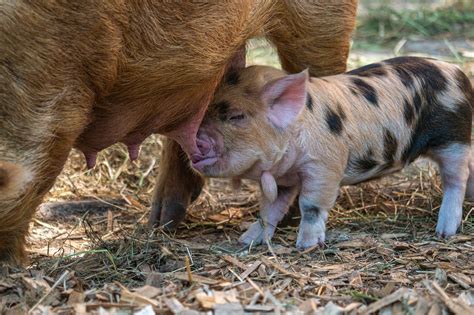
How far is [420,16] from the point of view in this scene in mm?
9445

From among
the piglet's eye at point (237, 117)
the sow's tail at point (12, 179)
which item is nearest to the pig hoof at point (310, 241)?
the piglet's eye at point (237, 117)

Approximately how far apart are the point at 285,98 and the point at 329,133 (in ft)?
0.82

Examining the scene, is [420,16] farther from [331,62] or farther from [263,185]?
[263,185]

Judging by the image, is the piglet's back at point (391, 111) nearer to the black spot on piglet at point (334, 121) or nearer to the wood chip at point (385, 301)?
the black spot on piglet at point (334, 121)

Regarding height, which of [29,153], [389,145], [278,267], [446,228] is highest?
[29,153]

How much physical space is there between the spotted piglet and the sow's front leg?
0.63 meters

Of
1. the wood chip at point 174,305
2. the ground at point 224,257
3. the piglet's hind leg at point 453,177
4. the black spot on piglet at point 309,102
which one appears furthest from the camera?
the piglet's hind leg at point 453,177

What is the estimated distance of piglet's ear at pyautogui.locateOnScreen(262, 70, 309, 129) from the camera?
13.4ft

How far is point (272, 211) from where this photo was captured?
442cm

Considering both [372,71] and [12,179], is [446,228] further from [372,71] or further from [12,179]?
[12,179]

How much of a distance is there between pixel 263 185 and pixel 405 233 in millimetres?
742

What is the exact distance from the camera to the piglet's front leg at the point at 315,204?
4.15m

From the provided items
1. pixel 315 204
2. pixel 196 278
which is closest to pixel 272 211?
pixel 315 204

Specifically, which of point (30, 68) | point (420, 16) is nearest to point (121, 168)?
point (30, 68)
